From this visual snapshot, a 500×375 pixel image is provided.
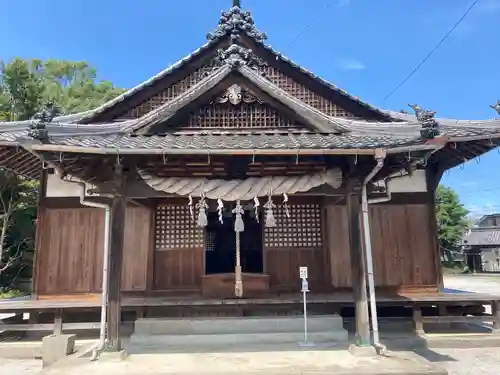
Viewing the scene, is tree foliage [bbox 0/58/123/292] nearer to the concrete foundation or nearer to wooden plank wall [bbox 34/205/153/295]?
wooden plank wall [bbox 34/205/153/295]

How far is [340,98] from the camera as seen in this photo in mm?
10867

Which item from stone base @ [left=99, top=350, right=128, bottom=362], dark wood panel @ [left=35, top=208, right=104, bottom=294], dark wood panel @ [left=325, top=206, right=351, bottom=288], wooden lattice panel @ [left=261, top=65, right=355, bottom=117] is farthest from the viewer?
wooden lattice panel @ [left=261, top=65, right=355, bottom=117]

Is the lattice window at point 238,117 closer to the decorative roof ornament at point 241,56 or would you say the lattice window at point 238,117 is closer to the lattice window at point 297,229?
the decorative roof ornament at point 241,56

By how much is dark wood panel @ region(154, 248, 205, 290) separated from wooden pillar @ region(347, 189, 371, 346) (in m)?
4.11

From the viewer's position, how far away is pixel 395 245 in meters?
9.72

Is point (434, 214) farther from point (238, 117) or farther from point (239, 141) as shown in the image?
point (239, 141)

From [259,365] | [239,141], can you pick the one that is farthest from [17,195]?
[259,365]

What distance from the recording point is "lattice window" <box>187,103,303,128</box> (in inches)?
345

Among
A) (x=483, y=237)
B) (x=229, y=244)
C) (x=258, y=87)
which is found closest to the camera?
(x=258, y=87)

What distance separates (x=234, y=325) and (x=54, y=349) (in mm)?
3531

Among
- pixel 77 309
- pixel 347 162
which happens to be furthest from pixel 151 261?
pixel 347 162

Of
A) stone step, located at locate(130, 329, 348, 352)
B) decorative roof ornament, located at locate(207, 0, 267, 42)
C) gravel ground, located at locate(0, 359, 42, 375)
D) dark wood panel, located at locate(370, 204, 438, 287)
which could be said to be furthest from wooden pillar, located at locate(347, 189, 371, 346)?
decorative roof ornament, located at locate(207, 0, 267, 42)

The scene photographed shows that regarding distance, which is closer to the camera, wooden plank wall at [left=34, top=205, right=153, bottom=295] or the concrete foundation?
the concrete foundation

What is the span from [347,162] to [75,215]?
684 centimetres
